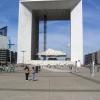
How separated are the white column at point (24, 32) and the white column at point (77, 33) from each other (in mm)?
15013

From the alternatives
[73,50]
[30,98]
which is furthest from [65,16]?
[30,98]

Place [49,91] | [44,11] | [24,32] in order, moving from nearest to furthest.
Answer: [49,91] → [24,32] → [44,11]

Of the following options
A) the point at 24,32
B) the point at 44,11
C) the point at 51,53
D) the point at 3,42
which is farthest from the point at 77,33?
the point at 3,42

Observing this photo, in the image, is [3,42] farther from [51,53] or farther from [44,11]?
[44,11]

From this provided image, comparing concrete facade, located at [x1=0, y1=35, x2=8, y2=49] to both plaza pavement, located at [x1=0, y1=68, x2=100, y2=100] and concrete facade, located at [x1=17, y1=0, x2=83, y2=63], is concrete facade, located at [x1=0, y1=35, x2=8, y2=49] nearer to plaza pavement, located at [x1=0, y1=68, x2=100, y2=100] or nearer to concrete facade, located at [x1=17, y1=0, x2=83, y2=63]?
concrete facade, located at [x1=17, y1=0, x2=83, y2=63]

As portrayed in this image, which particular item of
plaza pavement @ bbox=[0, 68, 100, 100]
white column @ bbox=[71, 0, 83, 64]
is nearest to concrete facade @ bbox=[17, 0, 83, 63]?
white column @ bbox=[71, 0, 83, 64]

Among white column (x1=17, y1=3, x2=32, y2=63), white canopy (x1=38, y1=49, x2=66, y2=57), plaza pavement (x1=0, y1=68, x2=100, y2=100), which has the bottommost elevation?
plaza pavement (x1=0, y1=68, x2=100, y2=100)

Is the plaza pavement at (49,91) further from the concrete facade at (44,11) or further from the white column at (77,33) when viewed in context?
the concrete facade at (44,11)

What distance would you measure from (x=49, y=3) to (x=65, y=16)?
16872 millimetres

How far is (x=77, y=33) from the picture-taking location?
117375 mm

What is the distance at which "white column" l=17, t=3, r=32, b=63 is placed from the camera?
11594 centimetres

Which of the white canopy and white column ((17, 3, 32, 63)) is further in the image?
the white canopy

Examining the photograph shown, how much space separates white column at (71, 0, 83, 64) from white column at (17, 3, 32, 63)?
1501cm

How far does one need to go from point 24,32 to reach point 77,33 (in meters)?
18.4
